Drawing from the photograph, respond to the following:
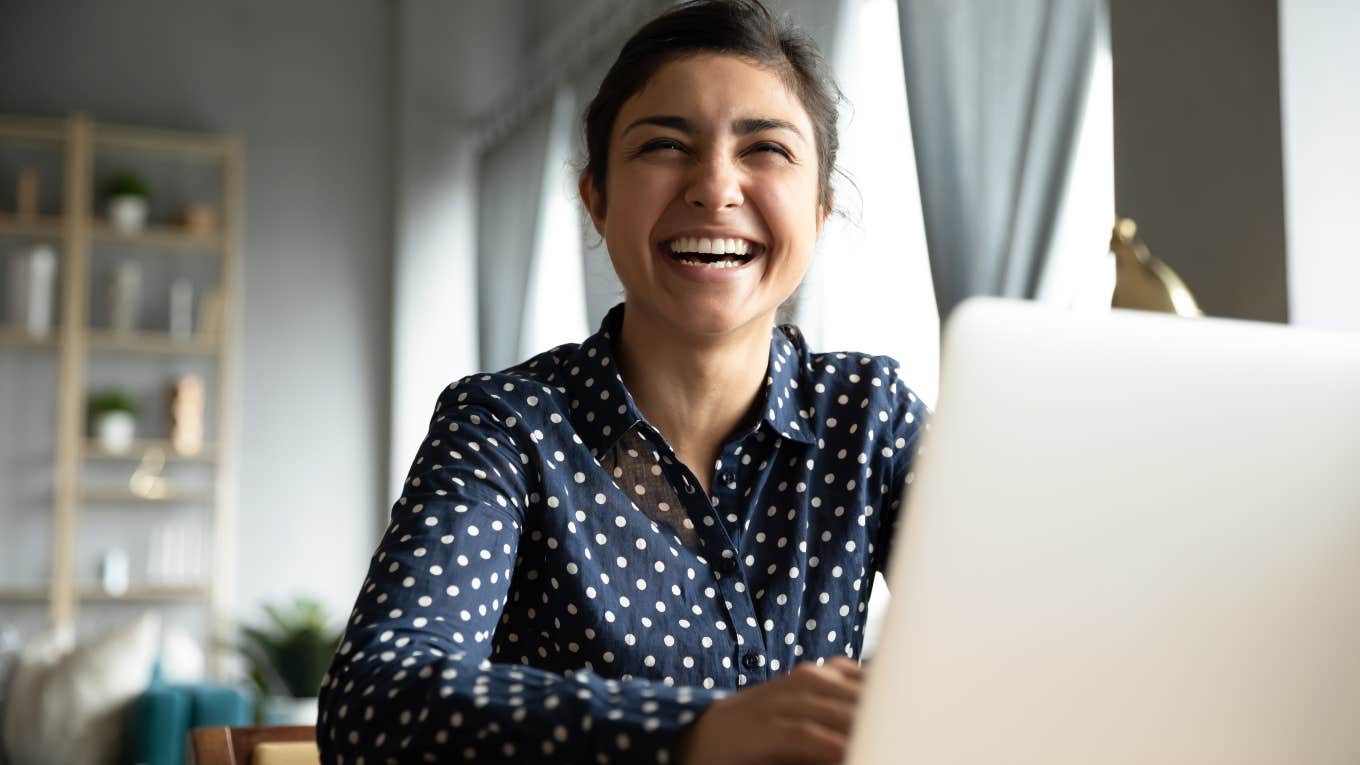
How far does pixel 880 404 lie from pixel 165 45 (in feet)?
18.7

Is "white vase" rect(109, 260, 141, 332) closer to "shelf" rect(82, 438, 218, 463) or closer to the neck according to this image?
"shelf" rect(82, 438, 218, 463)

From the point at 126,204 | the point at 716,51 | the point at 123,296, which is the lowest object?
the point at 716,51

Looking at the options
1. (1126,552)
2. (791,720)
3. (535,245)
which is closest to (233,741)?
(791,720)

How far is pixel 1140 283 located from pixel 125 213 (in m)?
5.22

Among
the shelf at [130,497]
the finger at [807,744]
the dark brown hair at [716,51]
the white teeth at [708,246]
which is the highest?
the dark brown hair at [716,51]

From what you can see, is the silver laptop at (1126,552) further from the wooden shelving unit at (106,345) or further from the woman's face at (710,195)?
the wooden shelving unit at (106,345)

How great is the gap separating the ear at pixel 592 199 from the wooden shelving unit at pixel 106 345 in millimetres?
4857

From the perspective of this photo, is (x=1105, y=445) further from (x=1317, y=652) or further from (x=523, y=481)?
(x=523, y=481)

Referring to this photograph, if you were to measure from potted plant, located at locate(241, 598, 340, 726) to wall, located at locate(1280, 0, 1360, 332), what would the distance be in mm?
3884

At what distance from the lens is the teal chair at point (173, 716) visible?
396 cm

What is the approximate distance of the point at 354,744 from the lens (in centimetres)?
73

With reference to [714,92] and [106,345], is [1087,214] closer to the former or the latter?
[714,92]

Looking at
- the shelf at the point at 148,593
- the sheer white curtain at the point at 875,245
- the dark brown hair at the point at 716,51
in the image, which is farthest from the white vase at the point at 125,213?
the dark brown hair at the point at 716,51

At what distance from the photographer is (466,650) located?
2.89ft
